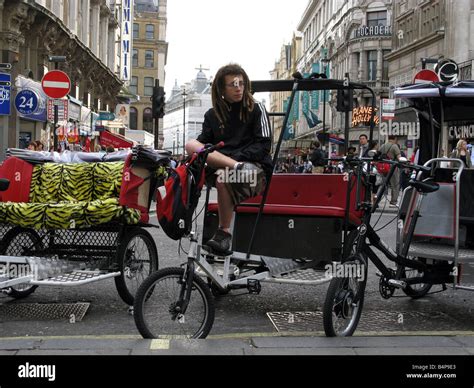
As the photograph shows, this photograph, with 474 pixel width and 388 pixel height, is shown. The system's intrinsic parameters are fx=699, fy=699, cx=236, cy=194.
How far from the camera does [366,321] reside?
5816mm

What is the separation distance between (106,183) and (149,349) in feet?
7.22

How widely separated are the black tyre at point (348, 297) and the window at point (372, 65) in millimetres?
62047

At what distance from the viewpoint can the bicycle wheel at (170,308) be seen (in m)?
4.66

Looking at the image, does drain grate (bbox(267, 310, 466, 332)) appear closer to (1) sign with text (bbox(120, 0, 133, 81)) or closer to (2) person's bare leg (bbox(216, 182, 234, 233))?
(2) person's bare leg (bbox(216, 182, 234, 233))

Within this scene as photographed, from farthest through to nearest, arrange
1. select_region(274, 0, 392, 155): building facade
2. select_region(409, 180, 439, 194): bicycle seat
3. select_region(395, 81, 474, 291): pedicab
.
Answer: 1. select_region(274, 0, 392, 155): building facade
2. select_region(395, 81, 474, 291): pedicab
3. select_region(409, 180, 439, 194): bicycle seat

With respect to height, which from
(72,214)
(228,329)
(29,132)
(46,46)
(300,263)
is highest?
(46,46)

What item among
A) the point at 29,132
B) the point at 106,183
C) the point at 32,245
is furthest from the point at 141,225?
the point at 29,132

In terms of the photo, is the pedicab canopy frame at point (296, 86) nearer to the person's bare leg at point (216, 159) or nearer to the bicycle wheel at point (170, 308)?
the person's bare leg at point (216, 159)

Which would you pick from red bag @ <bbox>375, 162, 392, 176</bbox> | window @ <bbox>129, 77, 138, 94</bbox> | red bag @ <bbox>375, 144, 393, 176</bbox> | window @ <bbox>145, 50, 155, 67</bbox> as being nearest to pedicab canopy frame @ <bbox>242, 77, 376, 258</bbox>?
red bag @ <bbox>375, 144, 393, 176</bbox>

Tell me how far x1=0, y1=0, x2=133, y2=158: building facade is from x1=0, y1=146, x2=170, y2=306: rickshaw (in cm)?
794

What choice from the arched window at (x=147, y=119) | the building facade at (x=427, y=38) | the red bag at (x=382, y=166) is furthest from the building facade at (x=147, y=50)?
the red bag at (x=382, y=166)

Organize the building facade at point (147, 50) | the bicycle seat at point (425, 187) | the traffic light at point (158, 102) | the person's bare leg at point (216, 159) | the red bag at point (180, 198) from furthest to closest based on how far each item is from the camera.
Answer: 1. the building facade at point (147, 50)
2. the traffic light at point (158, 102)
3. the bicycle seat at point (425, 187)
4. the person's bare leg at point (216, 159)
5. the red bag at point (180, 198)

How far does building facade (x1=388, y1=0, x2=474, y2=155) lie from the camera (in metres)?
35.5
